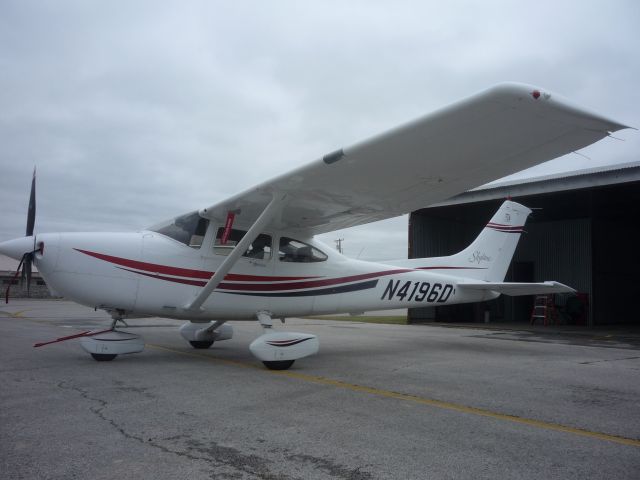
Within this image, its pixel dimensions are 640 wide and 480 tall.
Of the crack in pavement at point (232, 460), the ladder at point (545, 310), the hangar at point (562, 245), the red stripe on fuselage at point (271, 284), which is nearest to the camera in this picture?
the crack in pavement at point (232, 460)

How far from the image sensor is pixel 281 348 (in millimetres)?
6965

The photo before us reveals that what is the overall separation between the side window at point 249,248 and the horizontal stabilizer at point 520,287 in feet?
15.3

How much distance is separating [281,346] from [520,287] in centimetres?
593

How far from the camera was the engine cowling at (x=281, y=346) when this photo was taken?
689cm

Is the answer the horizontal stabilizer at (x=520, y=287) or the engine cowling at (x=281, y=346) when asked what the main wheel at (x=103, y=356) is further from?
the horizontal stabilizer at (x=520, y=287)

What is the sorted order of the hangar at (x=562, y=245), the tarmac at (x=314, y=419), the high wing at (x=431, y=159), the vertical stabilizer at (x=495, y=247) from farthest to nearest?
1. the hangar at (x=562, y=245)
2. the vertical stabilizer at (x=495, y=247)
3. the high wing at (x=431, y=159)
4. the tarmac at (x=314, y=419)

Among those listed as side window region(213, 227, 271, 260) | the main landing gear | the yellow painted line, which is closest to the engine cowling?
the main landing gear

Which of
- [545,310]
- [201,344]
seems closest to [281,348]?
[201,344]

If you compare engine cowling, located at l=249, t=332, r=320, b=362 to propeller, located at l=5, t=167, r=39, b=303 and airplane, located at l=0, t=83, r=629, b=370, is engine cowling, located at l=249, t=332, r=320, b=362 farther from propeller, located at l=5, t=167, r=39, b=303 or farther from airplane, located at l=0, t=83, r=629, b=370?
propeller, located at l=5, t=167, r=39, b=303

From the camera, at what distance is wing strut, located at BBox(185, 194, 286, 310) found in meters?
6.91

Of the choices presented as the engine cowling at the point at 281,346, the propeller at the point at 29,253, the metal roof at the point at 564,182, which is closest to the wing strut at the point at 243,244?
the engine cowling at the point at 281,346

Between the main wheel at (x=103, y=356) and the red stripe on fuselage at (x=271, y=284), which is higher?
the red stripe on fuselage at (x=271, y=284)

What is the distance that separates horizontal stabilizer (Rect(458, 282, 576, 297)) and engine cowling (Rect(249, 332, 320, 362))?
476cm

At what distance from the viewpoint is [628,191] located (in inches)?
758
